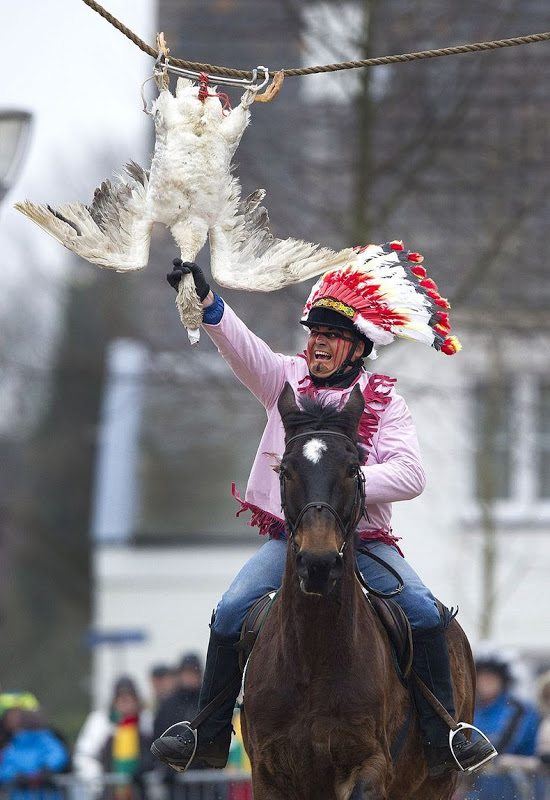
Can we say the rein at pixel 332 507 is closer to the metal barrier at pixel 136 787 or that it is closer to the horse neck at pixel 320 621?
the horse neck at pixel 320 621

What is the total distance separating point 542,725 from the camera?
12.0m

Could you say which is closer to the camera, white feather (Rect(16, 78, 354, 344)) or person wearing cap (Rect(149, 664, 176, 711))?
white feather (Rect(16, 78, 354, 344))

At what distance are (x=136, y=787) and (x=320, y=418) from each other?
7102 mm

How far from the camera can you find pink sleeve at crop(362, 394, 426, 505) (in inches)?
275

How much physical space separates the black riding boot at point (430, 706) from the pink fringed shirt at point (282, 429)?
1.84 feet

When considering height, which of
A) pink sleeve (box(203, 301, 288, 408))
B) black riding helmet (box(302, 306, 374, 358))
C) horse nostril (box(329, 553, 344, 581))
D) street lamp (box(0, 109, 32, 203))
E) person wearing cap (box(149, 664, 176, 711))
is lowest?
person wearing cap (box(149, 664, 176, 711))

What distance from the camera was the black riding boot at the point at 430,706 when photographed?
743 centimetres

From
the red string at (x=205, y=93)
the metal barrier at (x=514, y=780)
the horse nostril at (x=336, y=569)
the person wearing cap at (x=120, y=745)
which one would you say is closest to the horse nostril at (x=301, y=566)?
the horse nostril at (x=336, y=569)

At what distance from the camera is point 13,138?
11820mm

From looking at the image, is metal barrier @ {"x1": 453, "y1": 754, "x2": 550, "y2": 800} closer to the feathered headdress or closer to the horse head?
the feathered headdress

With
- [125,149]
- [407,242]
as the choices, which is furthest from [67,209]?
[125,149]

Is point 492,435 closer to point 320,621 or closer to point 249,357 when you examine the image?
point 249,357

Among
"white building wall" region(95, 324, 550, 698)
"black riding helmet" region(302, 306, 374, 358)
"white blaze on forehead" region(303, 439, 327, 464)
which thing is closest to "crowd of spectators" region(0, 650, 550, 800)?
"black riding helmet" region(302, 306, 374, 358)

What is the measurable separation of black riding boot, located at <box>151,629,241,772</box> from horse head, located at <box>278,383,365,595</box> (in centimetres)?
117
